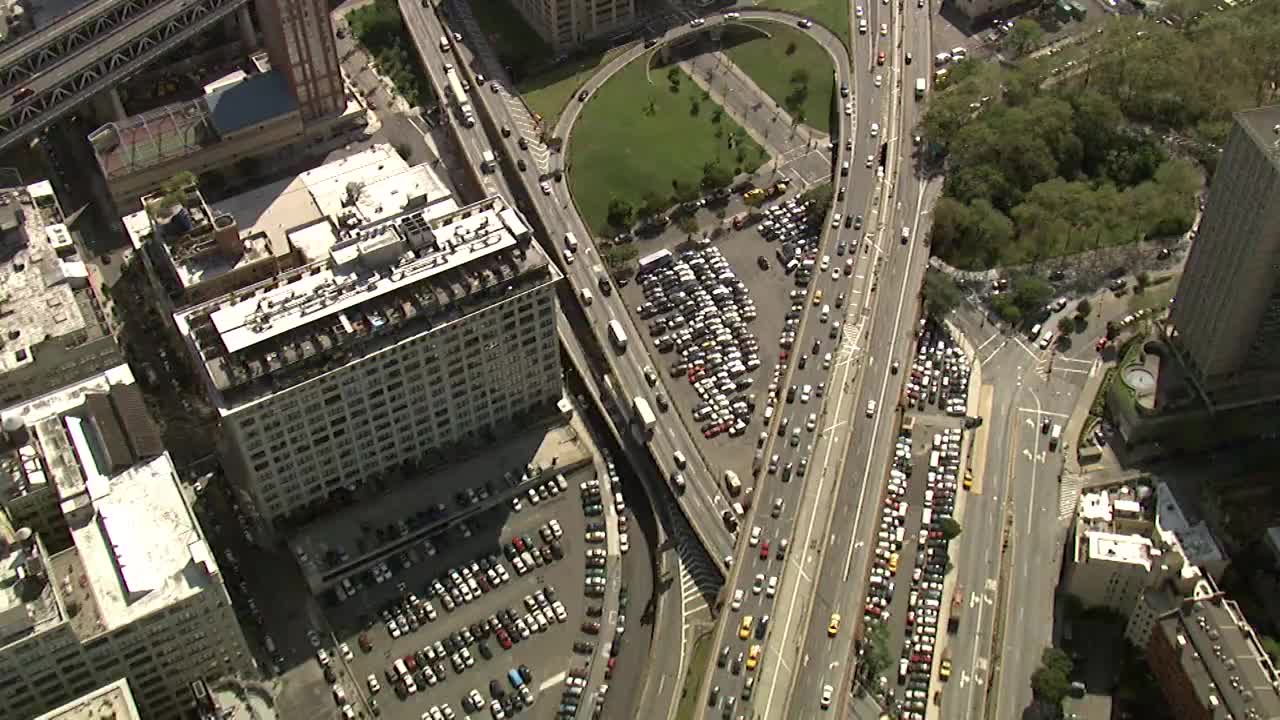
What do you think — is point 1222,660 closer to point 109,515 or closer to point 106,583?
point 106,583

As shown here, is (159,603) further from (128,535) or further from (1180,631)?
(1180,631)

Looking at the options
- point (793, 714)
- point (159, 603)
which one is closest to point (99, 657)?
point (159, 603)

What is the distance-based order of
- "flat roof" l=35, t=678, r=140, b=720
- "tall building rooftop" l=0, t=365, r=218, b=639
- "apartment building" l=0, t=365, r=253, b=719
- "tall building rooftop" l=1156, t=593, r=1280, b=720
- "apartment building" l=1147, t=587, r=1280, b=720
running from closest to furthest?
"flat roof" l=35, t=678, r=140, b=720 → "apartment building" l=0, t=365, r=253, b=719 → "tall building rooftop" l=0, t=365, r=218, b=639 → "tall building rooftop" l=1156, t=593, r=1280, b=720 → "apartment building" l=1147, t=587, r=1280, b=720

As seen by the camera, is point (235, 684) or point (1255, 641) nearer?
point (235, 684)

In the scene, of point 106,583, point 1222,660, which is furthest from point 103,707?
point 1222,660

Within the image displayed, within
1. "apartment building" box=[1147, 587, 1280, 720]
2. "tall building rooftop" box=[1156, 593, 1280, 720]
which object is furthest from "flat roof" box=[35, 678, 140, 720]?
"tall building rooftop" box=[1156, 593, 1280, 720]

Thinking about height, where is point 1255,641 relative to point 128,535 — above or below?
below

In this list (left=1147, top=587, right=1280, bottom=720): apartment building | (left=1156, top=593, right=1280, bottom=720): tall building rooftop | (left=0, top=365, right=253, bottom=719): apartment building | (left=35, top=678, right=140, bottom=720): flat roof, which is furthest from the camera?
(left=1147, top=587, right=1280, bottom=720): apartment building

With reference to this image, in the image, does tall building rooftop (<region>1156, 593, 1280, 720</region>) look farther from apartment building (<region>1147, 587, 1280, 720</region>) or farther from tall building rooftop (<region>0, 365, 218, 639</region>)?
tall building rooftop (<region>0, 365, 218, 639</region>)
